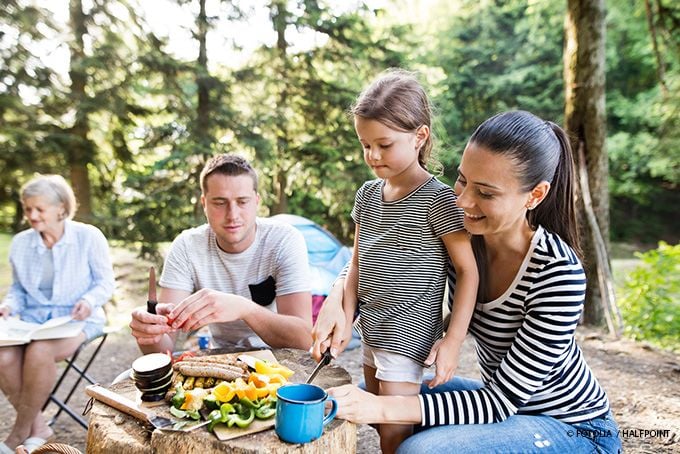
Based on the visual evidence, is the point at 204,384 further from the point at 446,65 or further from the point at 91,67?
the point at 446,65

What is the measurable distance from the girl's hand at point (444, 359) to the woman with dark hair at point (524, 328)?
0.09 m

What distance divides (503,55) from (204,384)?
16.8 m

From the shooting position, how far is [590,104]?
16.4ft

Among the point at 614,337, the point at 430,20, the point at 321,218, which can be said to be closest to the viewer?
the point at 614,337

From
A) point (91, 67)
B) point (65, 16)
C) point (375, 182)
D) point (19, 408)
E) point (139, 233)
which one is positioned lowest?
point (19, 408)

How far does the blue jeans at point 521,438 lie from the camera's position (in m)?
1.59

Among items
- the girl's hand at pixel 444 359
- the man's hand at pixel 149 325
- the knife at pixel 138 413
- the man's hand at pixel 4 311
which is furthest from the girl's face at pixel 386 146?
the man's hand at pixel 4 311

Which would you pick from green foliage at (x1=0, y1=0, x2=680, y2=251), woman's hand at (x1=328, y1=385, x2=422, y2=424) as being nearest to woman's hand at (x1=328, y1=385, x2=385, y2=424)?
woman's hand at (x1=328, y1=385, x2=422, y2=424)

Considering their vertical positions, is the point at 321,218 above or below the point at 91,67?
below

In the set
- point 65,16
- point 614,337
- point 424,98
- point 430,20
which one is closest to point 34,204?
point 424,98

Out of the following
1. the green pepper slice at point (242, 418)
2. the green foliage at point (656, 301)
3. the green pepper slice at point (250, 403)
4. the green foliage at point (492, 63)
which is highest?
the green foliage at point (492, 63)

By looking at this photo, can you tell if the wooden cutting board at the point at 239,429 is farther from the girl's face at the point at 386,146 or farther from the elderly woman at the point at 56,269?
the elderly woman at the point at 56,269

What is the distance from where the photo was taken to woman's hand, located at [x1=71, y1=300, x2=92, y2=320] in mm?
3258

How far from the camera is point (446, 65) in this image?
52.8ft
